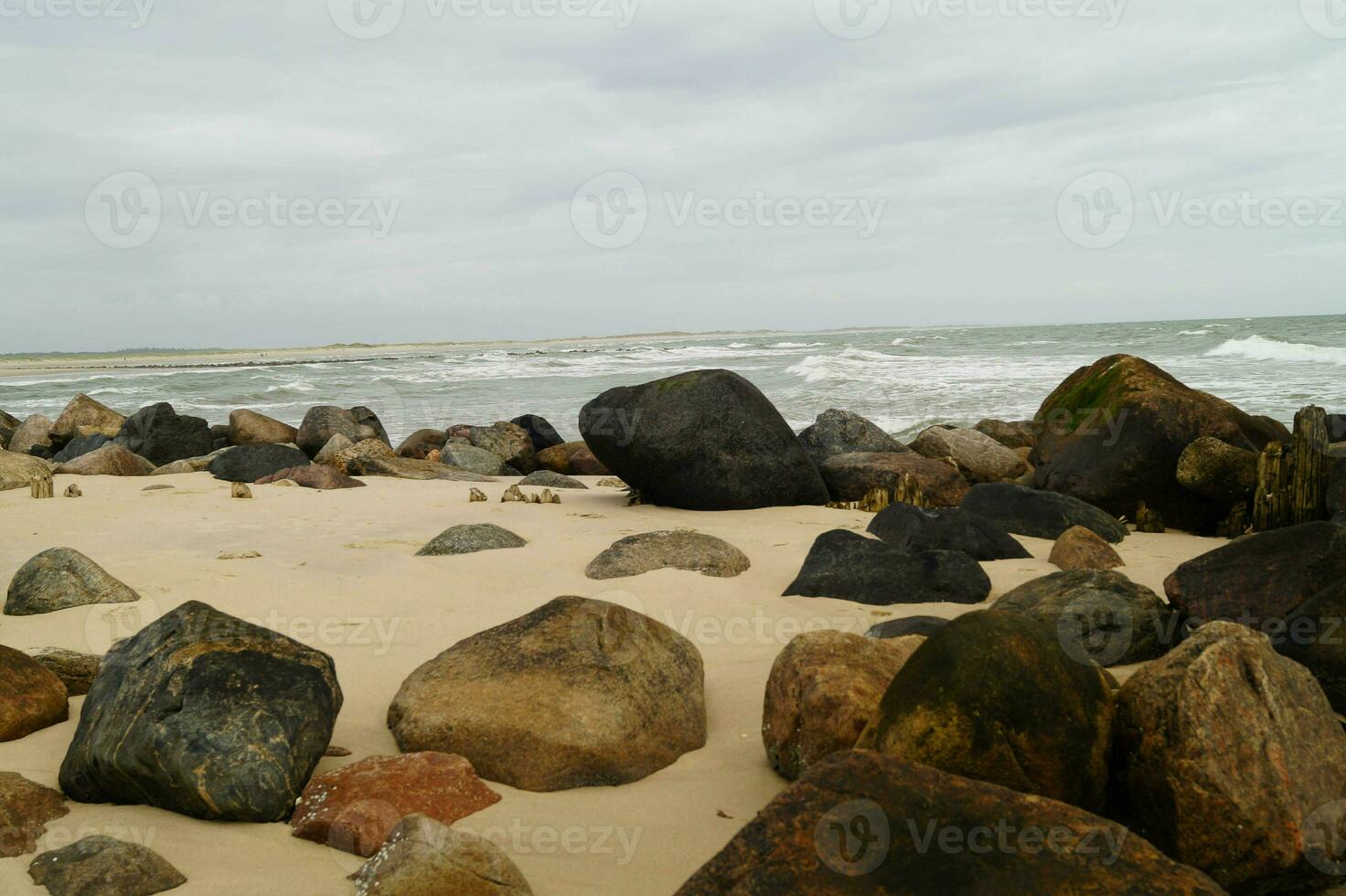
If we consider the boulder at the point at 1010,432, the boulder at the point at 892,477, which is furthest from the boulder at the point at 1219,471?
the boulder at the point at 1010,432

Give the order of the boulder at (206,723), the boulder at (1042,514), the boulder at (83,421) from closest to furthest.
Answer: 1. the boulder at (206,723)
2. the boulder at (1042,514)
3. the boulder at (83,421)

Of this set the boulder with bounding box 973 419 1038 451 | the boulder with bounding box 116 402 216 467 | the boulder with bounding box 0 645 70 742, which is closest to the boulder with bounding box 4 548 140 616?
the boulder with bounding box 0 645 70 742

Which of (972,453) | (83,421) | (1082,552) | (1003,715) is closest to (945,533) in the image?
(1082,552)

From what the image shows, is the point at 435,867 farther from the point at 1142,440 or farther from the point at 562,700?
the point at 1142,440

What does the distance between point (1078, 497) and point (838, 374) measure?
68.0 ft

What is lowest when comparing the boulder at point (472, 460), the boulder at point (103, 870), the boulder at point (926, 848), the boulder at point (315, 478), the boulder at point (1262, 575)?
the boulder at point (472, 460)

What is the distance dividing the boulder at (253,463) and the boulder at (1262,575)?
30.4 feet

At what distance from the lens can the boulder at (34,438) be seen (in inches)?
629

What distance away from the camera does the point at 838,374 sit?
96.0ft

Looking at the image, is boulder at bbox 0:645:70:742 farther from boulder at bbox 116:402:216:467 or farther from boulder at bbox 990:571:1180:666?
boulder at bbox 116:402:216:467

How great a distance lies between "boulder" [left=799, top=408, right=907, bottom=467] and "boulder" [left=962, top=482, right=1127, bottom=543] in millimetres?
4326

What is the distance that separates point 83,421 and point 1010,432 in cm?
1454

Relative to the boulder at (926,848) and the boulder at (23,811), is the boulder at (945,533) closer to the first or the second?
the boulder at (926,848)

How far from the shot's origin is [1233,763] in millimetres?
2725
